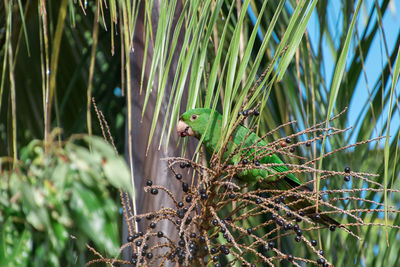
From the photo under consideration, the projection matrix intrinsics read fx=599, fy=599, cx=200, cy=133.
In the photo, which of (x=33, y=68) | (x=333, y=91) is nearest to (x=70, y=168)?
(x=333, y=91)

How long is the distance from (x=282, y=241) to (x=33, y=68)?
1371mm

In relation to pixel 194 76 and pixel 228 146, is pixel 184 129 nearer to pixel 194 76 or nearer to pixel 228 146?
pixel 228 146

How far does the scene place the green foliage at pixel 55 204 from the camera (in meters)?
0.72

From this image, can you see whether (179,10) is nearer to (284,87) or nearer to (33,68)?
(284,87)

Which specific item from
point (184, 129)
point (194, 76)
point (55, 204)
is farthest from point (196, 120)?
point (55, 204)

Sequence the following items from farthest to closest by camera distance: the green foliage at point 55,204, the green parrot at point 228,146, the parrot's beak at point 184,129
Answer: the green parrot at point 228,146 → the parrot's beak at point 184,129 → the green foliage at point 55,204

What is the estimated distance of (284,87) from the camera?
240 centimetres

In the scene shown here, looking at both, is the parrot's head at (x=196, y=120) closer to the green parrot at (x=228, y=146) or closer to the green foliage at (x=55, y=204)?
the green parrot at (x=228, y=146)

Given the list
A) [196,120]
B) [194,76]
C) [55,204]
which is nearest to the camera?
[55,204]

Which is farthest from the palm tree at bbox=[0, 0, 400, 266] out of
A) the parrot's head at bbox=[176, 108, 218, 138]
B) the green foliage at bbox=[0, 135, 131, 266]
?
the green foliage at bbox=[0, 135, 131, 266]

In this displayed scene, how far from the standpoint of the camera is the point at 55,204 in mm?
734

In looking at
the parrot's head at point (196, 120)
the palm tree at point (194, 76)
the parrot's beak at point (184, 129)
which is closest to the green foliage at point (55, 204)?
the palm tree at point (194, 76)

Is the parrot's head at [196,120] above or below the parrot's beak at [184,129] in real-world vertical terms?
above

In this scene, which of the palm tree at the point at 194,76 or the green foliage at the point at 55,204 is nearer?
the green foliage at the point at 55,204
